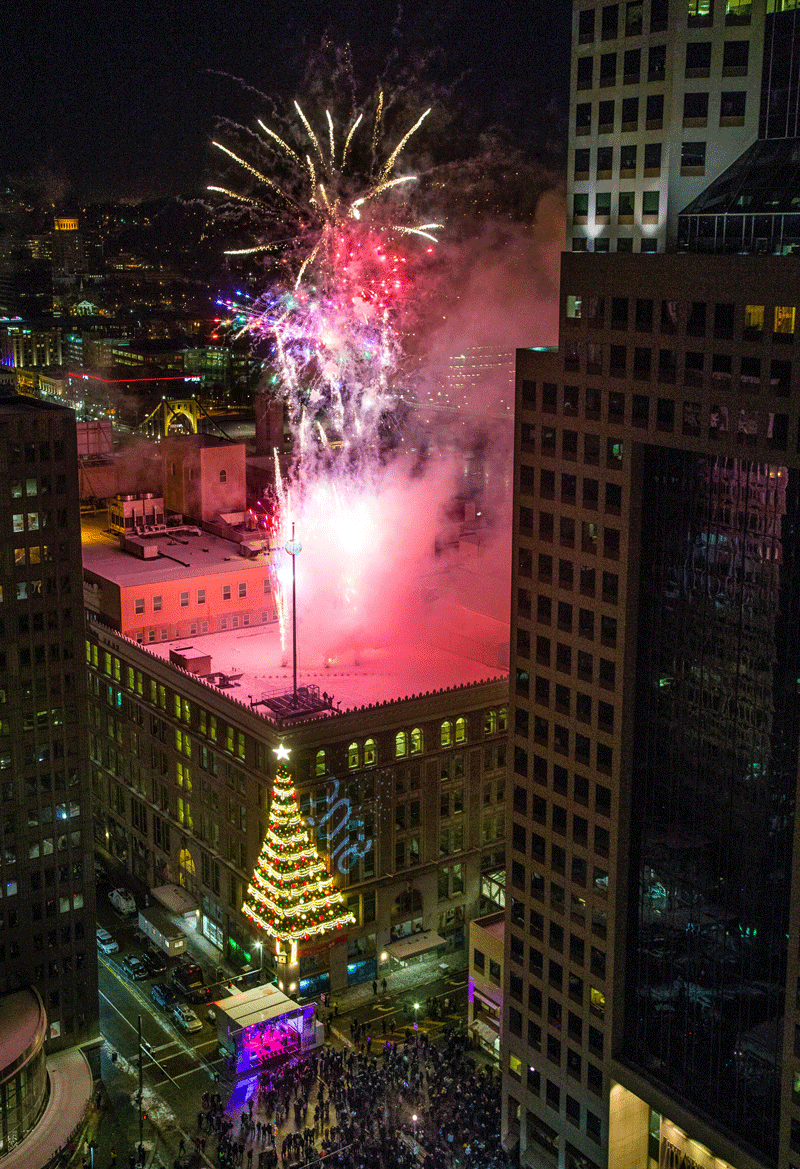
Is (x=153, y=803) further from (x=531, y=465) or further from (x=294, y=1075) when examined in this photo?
(x=531, y=465)

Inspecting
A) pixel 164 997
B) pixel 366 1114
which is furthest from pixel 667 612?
pixel 164 997

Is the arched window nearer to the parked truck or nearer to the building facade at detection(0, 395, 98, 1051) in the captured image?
the parked truck

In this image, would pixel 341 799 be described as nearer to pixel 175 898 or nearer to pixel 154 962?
pixel 175 898

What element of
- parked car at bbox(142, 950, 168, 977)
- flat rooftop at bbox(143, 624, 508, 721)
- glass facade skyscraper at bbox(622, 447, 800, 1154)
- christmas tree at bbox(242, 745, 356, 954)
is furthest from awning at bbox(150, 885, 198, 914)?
glass facade skyscraper at bbox(622, 447, 800, 1154)

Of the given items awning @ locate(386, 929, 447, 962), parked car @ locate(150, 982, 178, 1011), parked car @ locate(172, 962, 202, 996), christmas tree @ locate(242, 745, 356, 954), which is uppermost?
christmas tree @ locate(242, 745, 356, 954)

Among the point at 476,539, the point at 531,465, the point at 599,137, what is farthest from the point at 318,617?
the point at 599,137

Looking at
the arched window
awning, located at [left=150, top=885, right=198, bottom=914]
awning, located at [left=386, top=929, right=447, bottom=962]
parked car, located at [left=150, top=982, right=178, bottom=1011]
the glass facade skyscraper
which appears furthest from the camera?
the arched window

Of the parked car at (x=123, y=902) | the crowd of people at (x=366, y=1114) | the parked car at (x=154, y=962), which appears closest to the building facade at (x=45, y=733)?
the parked car at (x=154, y=962)
